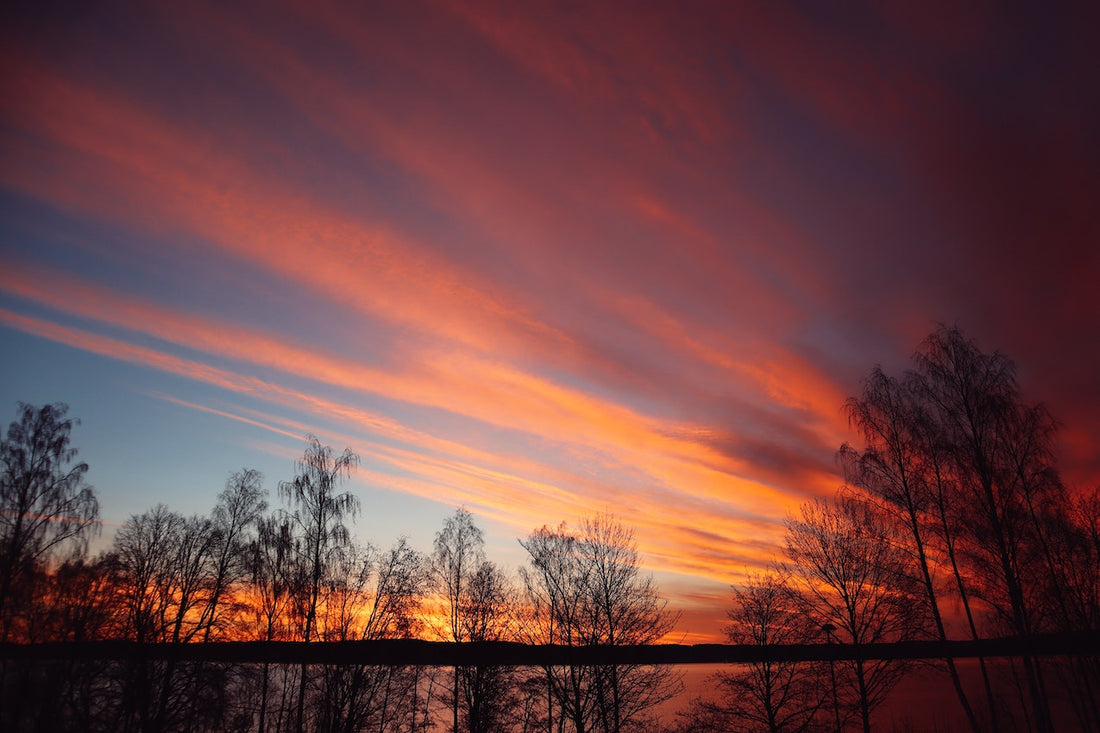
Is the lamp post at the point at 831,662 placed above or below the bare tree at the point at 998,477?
below

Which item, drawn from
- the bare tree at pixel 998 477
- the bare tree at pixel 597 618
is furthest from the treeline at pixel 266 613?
the bare tree at pixel 998 477

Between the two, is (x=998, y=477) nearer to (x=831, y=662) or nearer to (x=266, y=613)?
(x=831, y=662)

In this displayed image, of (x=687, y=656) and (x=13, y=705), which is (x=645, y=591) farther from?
(x=687, y=656)

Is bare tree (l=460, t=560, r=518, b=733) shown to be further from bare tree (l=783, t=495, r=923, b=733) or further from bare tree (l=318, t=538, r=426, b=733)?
bare tree (l=783, t=495, r=923, b=733)

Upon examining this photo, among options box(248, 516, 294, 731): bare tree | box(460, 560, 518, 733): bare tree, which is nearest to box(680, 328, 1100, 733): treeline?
box(460, 560, 518, 733): bare tree

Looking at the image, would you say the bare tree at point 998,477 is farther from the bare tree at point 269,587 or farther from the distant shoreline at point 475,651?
the bare tree at point 269,587

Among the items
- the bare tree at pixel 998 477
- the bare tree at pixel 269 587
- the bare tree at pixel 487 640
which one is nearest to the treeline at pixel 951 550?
the bare tree at pixel 998 477

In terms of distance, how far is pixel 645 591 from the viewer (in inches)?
1313

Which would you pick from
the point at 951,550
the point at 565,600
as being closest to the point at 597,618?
the point at 565,600

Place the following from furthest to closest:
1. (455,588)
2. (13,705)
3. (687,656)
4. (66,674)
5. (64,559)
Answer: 1. (687,656)
2. (455,588)
3. (64,559)
4. (66,674)
5. (13,705)

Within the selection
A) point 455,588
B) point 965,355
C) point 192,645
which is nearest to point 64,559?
point 192,645

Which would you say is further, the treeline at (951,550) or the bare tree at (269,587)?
the bare tree at (269,587)

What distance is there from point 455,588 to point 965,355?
34.3m

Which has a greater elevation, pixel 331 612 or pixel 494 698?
pixel 331 612
